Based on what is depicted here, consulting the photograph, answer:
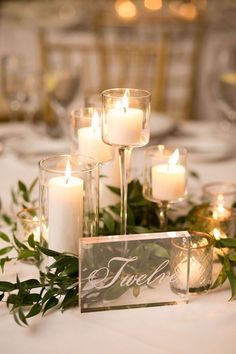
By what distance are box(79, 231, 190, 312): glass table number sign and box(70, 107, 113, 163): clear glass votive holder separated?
0.23m

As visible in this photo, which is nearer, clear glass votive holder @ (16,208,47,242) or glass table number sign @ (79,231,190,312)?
glass table number sign @ (79,231,190,312)

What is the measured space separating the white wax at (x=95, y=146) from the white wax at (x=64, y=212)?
0.42 feet

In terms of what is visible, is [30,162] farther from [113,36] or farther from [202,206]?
[113,36]

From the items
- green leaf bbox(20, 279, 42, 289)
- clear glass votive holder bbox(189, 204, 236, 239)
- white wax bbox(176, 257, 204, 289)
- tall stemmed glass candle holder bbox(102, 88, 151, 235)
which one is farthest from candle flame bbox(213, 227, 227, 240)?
green leaf bbox(20, 279, 42, 289)

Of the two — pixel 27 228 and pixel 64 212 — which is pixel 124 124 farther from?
pixel 27 228

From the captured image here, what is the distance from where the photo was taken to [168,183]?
1079 millimetres

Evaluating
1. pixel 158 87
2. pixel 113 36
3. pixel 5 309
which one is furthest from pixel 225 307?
pixel 113 36

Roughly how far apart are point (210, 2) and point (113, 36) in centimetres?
54

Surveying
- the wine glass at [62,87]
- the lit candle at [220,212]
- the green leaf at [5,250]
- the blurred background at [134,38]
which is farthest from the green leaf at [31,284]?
the blurred background at [134,38]

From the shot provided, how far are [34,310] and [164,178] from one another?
0.31 metres

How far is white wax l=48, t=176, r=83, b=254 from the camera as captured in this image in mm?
980

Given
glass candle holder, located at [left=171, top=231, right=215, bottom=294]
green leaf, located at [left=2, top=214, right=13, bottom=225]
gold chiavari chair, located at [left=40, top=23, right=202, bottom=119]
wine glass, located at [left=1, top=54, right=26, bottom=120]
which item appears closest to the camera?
glass candle holder, located at [left=171, top=231, right=215, bottom=294]

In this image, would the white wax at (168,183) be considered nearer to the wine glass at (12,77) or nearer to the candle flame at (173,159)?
the candle flame at (173,159)

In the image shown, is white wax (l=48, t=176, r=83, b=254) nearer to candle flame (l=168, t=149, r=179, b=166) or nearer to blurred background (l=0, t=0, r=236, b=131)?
candle flame (l=168, t=149, r=179, b=166)
